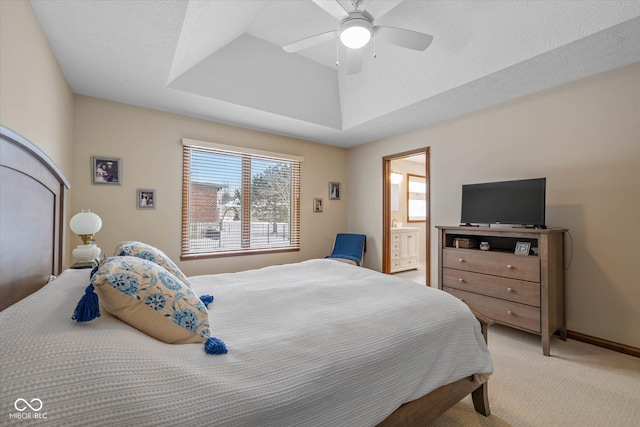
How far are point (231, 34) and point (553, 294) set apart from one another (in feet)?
13.2

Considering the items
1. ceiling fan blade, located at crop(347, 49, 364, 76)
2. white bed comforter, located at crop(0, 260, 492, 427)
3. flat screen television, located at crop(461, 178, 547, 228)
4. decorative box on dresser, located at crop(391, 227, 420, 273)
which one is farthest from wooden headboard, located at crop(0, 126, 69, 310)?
decorative box on dresser, located at crop(391, 227, 420, 273)

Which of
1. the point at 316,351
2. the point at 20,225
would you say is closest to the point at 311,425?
the point at 316,351

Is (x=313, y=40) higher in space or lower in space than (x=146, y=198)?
higher

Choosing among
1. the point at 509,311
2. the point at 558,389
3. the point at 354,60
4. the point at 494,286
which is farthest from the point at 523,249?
the point at 354,60

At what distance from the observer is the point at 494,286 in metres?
2.72

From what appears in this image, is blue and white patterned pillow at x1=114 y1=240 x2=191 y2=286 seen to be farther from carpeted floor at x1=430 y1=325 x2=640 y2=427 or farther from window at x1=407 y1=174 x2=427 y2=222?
window at x1=407 y1=174 x2=427 y2=222

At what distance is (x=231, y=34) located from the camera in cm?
284

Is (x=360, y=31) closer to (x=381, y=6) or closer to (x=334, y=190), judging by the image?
(x=381, y=6)

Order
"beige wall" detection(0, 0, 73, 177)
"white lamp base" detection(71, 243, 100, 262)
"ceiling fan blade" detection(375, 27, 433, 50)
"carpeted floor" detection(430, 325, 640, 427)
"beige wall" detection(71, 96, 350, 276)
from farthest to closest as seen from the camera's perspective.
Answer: "beige wall" detection(71, 96, 350, 276)
"ceiling fan blade" detection(375, 27, 433, 50)
"white lamp base" detection(71, 243, 100, 262)
"carpeted floor" detection(430, 325, 640, 427)
"beige wall" detection(0, 0, 73, 177)

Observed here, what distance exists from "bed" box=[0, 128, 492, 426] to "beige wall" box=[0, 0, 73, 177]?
1.18 ft

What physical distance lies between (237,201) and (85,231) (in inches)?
81.5

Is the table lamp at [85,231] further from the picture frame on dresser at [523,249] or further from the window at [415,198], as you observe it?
the window at [415,198]

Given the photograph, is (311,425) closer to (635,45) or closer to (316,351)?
(316,351)

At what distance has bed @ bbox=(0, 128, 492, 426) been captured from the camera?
0.65m
